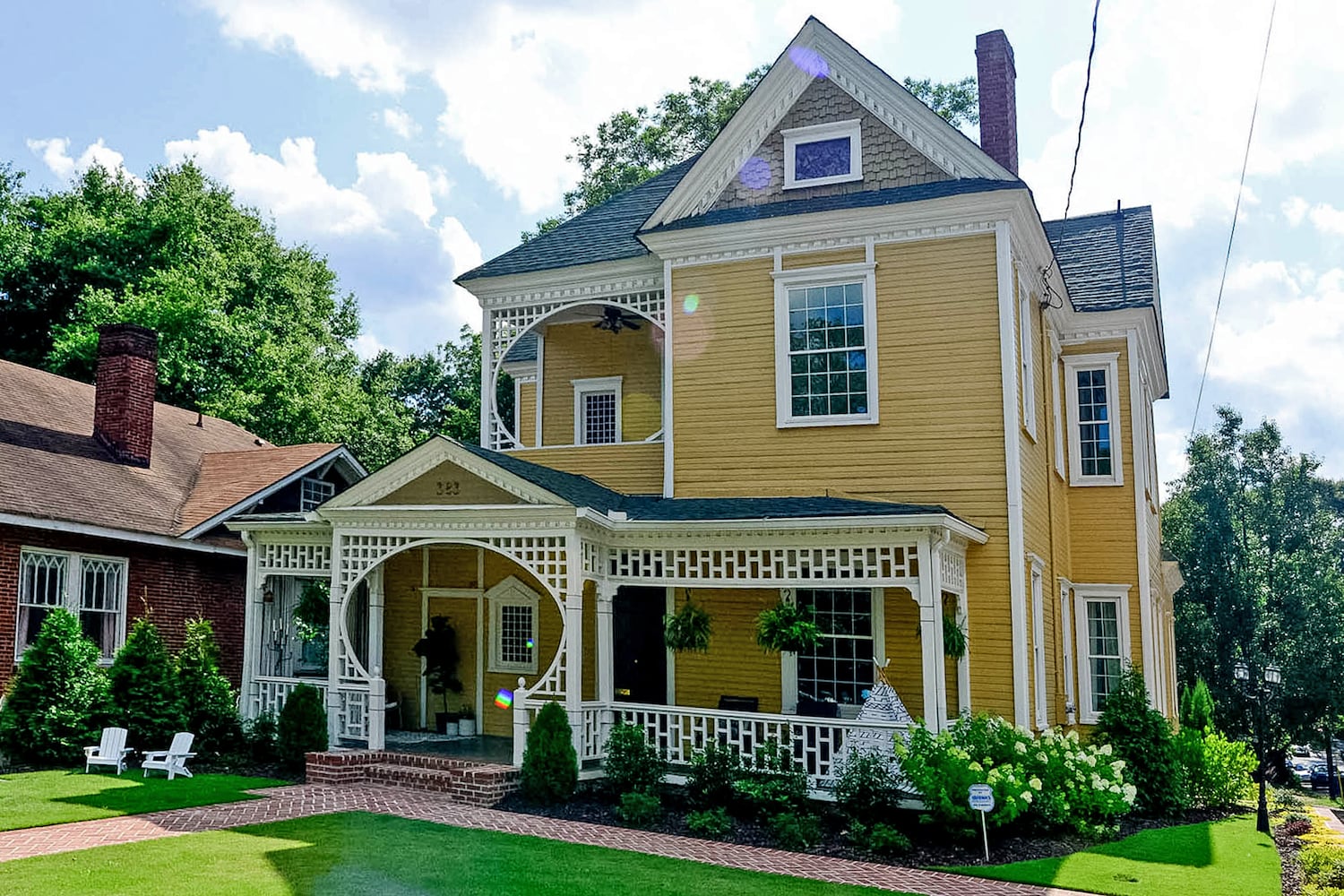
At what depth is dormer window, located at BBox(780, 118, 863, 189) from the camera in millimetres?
16234

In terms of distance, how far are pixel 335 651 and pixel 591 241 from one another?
7788mm

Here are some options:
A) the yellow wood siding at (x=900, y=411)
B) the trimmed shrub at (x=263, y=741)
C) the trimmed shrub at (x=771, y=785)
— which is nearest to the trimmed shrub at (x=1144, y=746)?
the yellow wood siding at (x=900, y=411)

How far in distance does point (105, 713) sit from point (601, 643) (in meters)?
7.19

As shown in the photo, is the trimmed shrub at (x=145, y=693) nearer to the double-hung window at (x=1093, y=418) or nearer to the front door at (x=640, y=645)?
the front door at (x=640, y=645)

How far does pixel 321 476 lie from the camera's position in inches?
851

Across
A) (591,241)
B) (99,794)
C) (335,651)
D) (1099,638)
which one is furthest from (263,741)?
(1099,638)

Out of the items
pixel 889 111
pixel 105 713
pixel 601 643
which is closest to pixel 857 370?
pixel 889 111

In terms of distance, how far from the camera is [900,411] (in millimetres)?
15203

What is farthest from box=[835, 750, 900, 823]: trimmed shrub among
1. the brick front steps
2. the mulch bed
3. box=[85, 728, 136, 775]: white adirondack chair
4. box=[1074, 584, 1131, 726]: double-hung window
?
box=[85, 728, 136, 775]: white adirondack chair

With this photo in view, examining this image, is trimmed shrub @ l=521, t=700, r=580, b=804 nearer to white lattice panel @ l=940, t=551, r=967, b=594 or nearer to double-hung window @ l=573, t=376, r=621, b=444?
white lattice panel @ l=940, t=551, r=967, b=594

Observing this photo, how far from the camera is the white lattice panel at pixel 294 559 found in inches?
637

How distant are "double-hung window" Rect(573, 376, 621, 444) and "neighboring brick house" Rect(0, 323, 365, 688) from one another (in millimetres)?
5052

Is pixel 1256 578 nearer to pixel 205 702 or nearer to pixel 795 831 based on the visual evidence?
pixel 795 831

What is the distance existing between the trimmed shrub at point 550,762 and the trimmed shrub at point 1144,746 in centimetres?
745
